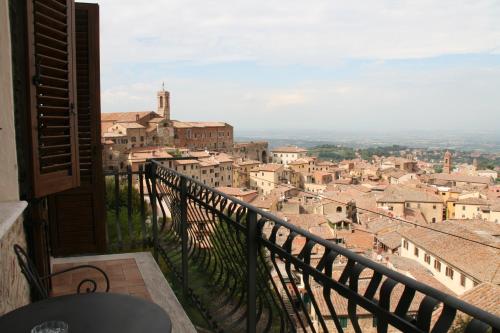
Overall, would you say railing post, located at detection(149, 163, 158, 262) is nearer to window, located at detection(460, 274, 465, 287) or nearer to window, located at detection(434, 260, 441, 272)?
window, located at detection(460, 274, 465, 287)

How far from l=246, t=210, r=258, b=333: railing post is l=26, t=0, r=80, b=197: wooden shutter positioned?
5.09 ft

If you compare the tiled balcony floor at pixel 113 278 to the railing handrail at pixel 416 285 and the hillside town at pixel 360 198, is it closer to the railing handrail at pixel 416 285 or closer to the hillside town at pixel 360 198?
the hillside town at pixel 360 198

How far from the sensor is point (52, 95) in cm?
297

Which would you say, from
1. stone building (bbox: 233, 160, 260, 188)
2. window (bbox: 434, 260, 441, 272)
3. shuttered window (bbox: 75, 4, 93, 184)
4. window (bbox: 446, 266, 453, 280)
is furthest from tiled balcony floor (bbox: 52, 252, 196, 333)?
stone building (bbox: 233, 160, 260, 188)

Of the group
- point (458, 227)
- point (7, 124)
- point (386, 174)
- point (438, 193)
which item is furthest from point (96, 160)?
point (386, 174)

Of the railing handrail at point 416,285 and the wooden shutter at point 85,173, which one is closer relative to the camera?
the railing handrail at point 416,285

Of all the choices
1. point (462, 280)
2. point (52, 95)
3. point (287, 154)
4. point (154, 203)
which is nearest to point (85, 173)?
point (154, 203)

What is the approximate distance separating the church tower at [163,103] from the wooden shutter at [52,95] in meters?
83.1

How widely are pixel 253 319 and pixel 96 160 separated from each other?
3098mm

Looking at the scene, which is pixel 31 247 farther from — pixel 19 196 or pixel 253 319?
pixel 253 319

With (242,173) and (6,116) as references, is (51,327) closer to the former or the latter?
(6,116)

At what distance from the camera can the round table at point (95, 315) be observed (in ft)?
5.03

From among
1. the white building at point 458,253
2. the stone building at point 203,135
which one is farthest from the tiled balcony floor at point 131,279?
the stone building at point 203,135

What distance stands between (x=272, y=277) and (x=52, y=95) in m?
2.09
